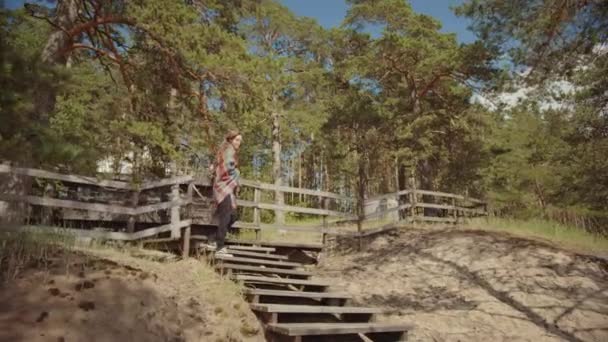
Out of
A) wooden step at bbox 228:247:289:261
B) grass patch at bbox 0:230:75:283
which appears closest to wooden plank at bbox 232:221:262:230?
wooden step at bbox 228:247:289:261

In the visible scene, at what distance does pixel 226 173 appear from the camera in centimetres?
656

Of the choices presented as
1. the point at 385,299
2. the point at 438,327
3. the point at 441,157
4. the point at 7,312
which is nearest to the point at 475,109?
the point at 441,157

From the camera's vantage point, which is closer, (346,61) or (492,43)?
(492,43)

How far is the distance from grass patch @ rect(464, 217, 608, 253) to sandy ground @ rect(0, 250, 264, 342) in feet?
26.6

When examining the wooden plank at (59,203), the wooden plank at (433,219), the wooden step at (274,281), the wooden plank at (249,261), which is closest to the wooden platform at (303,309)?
the wooden step at (274,281)

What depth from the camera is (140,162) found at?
8.49 meters

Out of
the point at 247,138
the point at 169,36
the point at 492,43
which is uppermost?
the point at 247,138

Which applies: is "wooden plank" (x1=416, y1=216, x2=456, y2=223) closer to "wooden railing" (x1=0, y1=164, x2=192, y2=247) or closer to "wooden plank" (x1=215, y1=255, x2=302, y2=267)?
"wooden plank" (x1=215, y1=255, x2=302, y2=267)

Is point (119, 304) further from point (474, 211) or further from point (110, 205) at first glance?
point (474, 211)

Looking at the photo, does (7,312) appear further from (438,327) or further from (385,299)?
(385,299)

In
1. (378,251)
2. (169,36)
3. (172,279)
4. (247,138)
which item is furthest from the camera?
(247,138)

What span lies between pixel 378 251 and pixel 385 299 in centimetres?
347

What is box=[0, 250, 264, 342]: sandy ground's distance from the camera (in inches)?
141

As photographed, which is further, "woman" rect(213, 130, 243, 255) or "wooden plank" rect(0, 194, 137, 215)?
"woman" rect(213, 130, 243, 255)
